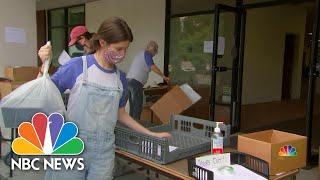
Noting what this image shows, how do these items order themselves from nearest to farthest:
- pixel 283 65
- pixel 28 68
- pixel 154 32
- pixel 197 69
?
pixel 28 68
pixel 197 69
pixel 154 32
pixel 283 65

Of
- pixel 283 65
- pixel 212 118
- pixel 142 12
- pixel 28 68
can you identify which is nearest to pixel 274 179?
pixel 212 118

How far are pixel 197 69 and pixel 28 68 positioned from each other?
9.35 feet

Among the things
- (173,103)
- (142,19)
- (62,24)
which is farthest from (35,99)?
(62,24)

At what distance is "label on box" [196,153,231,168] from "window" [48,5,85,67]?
7.02m

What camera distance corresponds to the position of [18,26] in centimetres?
441

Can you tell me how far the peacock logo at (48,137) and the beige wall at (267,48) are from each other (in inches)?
A: 233

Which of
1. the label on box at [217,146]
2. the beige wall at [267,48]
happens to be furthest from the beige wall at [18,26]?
the beige wall at [267,48]

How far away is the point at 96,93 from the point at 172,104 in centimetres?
281

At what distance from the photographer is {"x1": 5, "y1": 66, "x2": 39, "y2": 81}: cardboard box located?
406 centimetres

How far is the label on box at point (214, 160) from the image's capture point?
1.47 meters

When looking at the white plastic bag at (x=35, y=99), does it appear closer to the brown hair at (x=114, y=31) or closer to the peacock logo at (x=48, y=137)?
the peacock logo at (x=48, y=137)

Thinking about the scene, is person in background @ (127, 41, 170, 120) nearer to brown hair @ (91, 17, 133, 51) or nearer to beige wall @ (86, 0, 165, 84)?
beige wall @ (86, 0, 165, 84)

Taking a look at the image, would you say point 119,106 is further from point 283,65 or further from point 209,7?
point 283,65

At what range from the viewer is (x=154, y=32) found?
6180 millimetres
